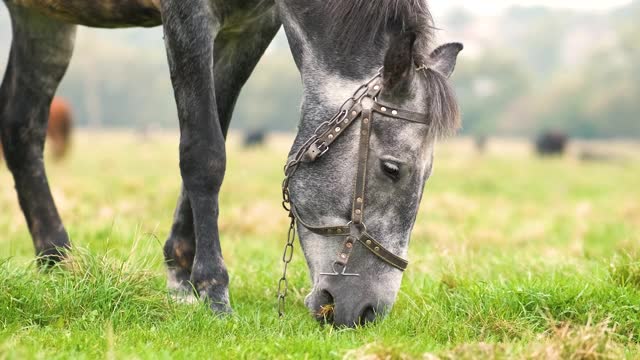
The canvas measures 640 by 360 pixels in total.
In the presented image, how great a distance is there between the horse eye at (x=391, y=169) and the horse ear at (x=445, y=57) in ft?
1.98

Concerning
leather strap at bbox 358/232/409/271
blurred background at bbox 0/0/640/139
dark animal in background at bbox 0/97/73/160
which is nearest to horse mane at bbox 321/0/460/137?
leather strap at bbox 358/232/409/271

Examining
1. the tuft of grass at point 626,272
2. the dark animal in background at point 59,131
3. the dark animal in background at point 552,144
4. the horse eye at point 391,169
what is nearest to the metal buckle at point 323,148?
the horse eye at point 391,169

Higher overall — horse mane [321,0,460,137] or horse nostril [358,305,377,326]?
horse mane [321,0,460,137]

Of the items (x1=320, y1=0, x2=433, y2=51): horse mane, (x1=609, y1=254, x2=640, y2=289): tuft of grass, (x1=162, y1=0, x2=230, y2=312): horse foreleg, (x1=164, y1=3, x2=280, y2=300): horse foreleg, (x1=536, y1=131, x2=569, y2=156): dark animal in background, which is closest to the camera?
(x1=320, y1=0, x2=433, y2=51): horse mane

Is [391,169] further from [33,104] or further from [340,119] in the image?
[33,104]

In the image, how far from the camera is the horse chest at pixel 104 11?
4848mm

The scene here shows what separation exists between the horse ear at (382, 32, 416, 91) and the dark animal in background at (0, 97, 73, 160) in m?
23.0

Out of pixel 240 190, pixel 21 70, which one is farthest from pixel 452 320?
pixel 240 190

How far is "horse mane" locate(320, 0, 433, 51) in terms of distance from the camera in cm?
409

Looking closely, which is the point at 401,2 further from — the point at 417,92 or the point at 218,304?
the point at 218,304

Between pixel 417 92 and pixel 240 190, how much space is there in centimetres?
1197

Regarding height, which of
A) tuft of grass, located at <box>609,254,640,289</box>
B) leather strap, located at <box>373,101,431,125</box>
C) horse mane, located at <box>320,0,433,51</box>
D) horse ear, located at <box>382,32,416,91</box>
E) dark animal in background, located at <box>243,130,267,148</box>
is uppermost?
horse mane, located at <box>320,0,433,51</box>

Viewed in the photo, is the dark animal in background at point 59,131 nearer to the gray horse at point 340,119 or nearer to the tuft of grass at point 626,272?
the gray horse at point 340,119

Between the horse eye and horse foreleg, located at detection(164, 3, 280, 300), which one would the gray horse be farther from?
horse foreleg, located at detection(164, 3, 280, 300)
